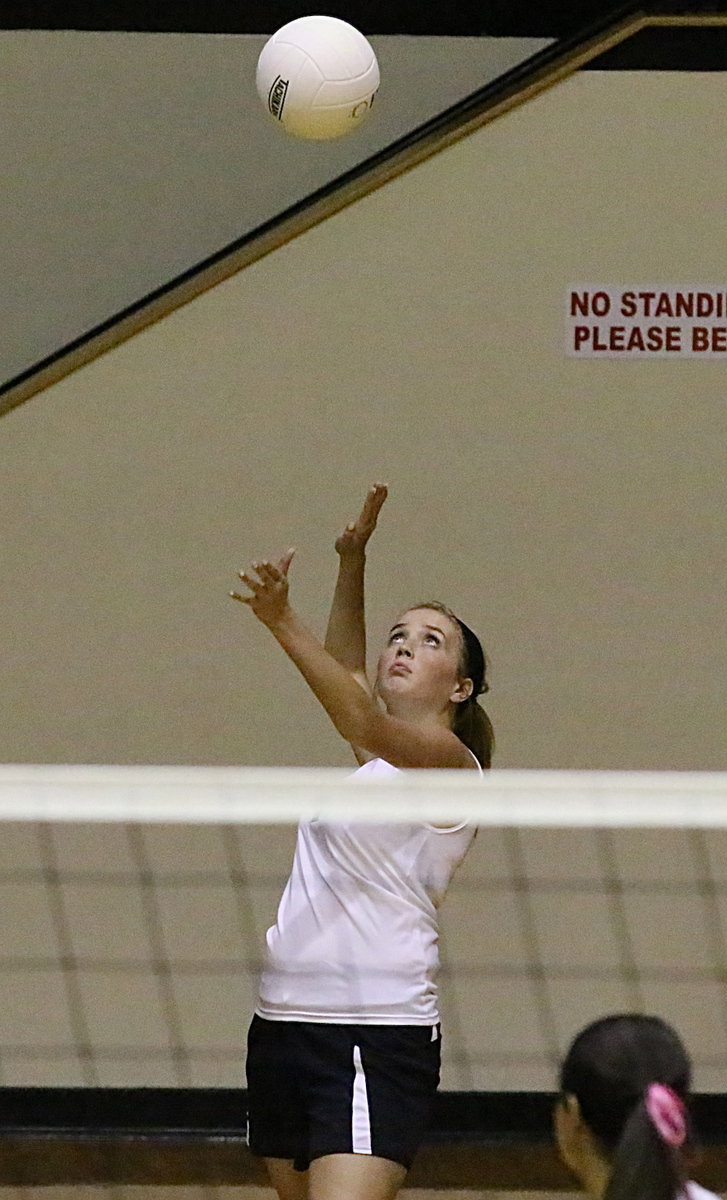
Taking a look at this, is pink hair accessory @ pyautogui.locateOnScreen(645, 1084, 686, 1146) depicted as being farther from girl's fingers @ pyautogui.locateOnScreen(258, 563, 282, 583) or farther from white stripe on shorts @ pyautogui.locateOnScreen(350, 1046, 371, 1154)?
girl's fingers @ pyautogui.locateOnScreen(258, 563, 282, 583)

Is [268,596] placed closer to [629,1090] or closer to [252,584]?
[252,584]

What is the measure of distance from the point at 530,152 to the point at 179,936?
2.28 meters

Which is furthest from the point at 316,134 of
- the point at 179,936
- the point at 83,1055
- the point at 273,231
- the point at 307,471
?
the point at 83,1055

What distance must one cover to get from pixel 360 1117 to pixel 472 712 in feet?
2.59

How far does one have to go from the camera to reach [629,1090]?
2.13m

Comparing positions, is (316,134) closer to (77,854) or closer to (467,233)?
(467,233)

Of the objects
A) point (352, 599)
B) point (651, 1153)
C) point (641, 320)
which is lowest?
point (651, 1153)

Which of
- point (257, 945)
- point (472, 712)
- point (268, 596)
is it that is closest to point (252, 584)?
point (268, 596)

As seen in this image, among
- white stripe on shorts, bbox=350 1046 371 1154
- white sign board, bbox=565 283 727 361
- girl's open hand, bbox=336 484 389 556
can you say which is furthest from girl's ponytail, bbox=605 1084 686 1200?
white sign board, bbox=565 283 727 361

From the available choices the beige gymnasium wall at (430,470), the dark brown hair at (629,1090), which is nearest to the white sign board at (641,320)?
the beige gymnasium wall at (430,470)

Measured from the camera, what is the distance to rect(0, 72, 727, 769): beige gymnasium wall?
494 cm

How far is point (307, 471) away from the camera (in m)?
5.02

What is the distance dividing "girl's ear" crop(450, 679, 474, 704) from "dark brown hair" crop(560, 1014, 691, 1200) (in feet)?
4.50

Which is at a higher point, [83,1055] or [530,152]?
[530,152]
